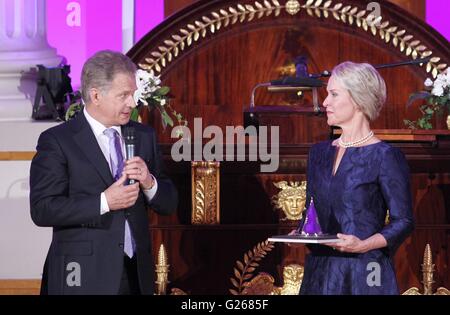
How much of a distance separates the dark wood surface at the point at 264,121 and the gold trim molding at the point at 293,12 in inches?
1.1

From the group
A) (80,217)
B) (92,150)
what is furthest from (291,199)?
(80,217)

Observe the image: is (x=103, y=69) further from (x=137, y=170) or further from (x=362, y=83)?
(x=362, y=83)

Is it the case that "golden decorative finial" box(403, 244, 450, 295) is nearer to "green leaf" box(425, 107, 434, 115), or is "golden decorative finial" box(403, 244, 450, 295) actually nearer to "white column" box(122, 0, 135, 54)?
"green leaf" box(425, 107, 434, 115)

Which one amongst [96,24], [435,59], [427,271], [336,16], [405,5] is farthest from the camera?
[96,24]

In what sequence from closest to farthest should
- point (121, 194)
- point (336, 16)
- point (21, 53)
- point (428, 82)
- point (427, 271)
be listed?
point (121, 194)
point (427, 271)
point (428, 82)
point (336, 16)
point (21, 53)

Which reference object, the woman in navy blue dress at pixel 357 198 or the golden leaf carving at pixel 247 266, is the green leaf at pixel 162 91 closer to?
the golden leaf carving at pixel 247 266

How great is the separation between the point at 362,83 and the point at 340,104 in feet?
0.37

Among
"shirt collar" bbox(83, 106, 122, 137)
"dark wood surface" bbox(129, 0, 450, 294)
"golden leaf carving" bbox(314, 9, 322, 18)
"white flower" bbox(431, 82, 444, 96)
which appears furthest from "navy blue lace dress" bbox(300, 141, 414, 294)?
"golden leaf carving" bbox(314, 9, 322, 18)

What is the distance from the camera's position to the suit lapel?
12.7ft

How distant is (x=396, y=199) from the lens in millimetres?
3889

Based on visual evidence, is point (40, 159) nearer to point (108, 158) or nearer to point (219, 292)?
point (108, 158)

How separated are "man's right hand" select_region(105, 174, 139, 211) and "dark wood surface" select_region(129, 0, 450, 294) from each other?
1.79 metres

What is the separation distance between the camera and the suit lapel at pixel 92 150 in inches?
153

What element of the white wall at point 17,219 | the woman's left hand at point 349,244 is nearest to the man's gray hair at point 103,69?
the woman's left hand at point 349,244
